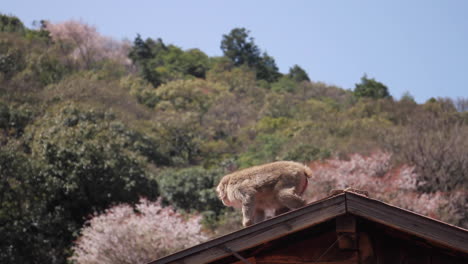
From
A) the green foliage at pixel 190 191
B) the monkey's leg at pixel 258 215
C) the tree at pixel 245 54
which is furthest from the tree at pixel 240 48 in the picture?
the monkey's leg at pixel 258 215

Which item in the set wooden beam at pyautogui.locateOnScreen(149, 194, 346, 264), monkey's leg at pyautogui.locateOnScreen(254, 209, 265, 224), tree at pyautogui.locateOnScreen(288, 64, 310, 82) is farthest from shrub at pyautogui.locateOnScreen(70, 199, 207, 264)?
tree at pyautogui.locateOnScreen(288, 64, 310, 82)

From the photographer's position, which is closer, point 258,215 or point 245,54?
point 258,215

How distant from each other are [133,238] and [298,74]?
139 ft

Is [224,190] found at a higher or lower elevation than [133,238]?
higher

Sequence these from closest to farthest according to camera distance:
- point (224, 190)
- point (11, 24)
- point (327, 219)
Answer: point (327, 219), point (224, 190), point (11, 24)

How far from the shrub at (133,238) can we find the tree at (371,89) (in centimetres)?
3381

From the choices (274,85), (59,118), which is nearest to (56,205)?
(59,118)

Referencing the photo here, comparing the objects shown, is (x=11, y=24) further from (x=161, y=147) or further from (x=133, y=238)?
(x=133, y=238)

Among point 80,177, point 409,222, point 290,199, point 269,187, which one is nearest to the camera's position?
point 409,222

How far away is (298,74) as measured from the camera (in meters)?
60.9

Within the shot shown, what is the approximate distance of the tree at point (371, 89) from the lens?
52.9m

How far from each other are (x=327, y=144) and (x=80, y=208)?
11.3 meters

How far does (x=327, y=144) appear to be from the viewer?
31.3 m

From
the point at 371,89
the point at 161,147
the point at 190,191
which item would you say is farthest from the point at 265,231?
the point at 371,89
